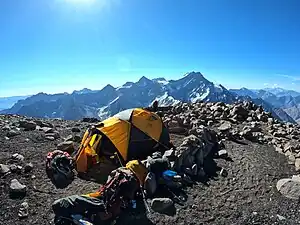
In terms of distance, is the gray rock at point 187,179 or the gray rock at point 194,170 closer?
the gray rock at point 187,179

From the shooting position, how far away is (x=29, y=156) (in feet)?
43.9

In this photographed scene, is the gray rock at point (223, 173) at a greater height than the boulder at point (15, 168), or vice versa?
the boulder at point (15, 168)

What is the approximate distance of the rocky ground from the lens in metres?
9.41

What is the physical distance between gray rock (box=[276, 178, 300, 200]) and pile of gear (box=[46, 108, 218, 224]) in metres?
3.31

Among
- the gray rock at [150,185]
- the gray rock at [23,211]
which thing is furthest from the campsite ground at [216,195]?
the gray rock at [150,185]

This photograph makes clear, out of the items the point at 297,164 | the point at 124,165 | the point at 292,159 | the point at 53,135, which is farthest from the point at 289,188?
the point at 53,135

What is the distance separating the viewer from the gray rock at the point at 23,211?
29.8ft

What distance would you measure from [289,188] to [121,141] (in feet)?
24.3

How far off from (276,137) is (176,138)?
6.60 metres

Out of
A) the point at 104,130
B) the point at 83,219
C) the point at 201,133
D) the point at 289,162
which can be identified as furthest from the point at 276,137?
the point at 83,219

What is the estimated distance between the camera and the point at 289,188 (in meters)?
10.9

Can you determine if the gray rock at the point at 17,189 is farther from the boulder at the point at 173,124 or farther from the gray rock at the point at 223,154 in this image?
the boulder at the point at 173,124

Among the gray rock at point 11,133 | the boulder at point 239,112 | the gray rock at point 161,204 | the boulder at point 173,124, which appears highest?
the boulder at point 239,112

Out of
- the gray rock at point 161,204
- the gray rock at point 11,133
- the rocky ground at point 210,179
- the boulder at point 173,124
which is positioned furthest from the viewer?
the boulder at point 173,124
